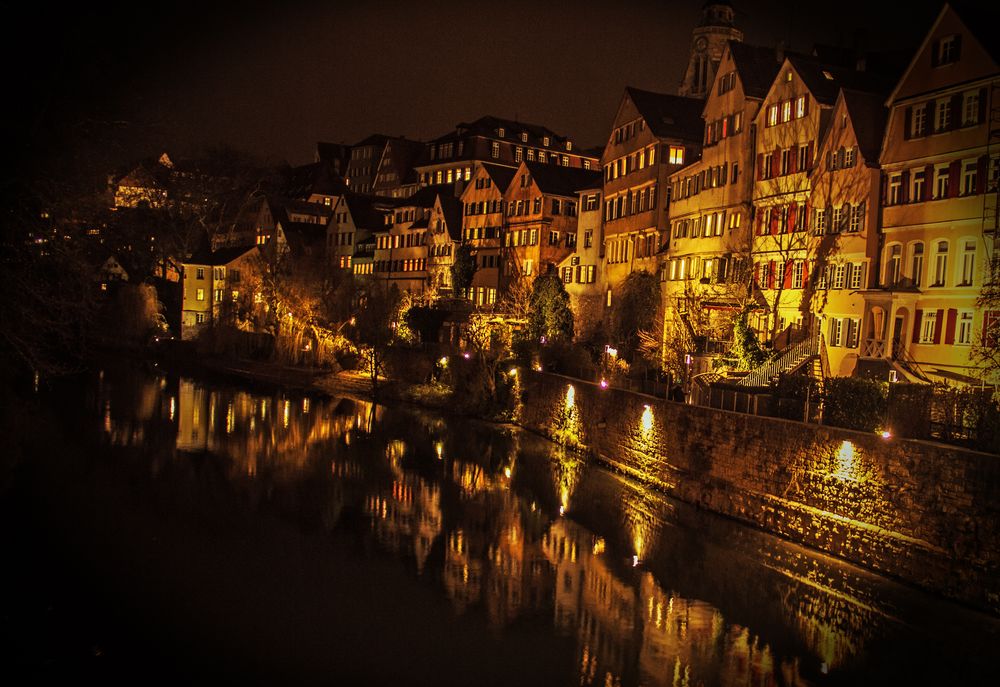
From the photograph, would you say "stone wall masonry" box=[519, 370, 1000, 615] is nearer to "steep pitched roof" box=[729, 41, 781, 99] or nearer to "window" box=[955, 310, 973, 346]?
"window" box=[955, 310, 973, 346]

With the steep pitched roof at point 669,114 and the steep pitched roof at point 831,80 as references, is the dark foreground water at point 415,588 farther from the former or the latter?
the steep pitched roof at point 669,114

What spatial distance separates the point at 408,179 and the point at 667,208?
56.7 m

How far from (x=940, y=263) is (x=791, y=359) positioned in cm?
642

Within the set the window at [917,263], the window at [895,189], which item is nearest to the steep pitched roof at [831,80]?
the window at [895,189]

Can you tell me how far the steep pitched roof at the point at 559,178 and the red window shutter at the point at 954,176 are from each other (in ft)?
102

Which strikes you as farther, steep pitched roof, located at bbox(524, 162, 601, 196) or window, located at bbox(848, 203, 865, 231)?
steep pitched roof, located at bbox(524, 162, 601, 196)

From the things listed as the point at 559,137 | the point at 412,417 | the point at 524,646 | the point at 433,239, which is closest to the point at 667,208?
the point at 412,417

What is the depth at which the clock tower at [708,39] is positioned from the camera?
8819 centimetres

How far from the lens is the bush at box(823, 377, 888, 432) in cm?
2202

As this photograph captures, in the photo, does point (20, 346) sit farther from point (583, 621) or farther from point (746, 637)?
point (746, 637)

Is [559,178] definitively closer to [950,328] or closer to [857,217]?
[857,217]

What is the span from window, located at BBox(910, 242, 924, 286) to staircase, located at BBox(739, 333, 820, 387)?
4668mm

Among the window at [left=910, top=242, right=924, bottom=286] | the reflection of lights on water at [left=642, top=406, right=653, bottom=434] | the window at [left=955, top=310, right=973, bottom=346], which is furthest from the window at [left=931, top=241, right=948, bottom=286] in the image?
the reflection of lights on water at [left=642, top=406, right=653, bottom=434]

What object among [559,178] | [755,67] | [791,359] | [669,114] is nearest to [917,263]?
[791,359]
